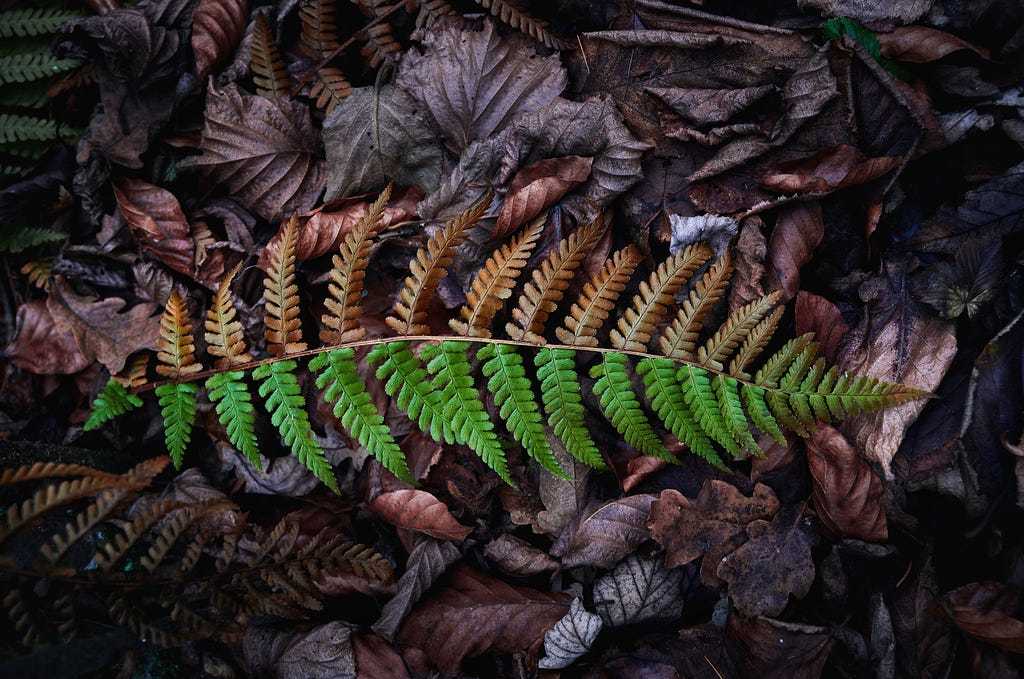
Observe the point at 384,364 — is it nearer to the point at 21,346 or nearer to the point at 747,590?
the point at 747,590

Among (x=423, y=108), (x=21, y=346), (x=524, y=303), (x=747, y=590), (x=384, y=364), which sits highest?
(x=423, y=108)

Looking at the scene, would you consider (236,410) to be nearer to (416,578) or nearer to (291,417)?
(291,417)

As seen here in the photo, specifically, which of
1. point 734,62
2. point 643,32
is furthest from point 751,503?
point 643,32

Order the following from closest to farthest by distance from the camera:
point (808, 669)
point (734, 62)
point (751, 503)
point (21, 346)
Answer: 1. point (808, 669)
2. point (751, 503)
3. point (734, 62)
4. point (21, 346)

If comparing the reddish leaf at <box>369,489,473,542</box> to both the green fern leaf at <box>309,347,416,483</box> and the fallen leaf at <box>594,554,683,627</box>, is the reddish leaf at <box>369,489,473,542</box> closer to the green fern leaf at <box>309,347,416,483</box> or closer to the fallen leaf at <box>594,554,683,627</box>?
the green fern leaf at <box>309,347,416,483</box>

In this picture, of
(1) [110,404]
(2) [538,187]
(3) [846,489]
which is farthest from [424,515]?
(3) [846,489]

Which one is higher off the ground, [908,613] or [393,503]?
[908,613]
